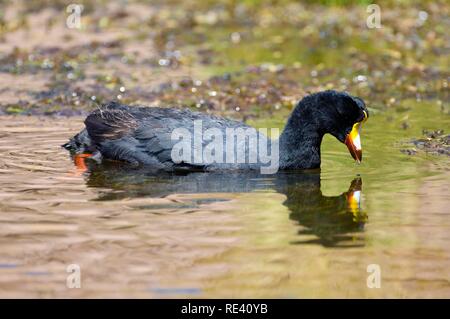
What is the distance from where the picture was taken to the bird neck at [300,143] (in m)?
10.0

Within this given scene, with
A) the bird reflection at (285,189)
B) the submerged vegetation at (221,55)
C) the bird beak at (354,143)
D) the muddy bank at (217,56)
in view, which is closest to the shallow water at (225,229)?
the bird reflection at (285,189)

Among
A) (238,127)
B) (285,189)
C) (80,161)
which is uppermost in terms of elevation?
(238,127)

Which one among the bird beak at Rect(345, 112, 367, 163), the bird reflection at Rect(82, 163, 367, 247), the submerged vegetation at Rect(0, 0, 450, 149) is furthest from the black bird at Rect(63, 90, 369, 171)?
the submerged vegetation at Rect(0, 0, 450, 149)

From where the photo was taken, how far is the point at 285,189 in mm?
9258

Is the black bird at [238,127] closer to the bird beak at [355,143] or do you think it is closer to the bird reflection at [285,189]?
the bird beak at [355,143]

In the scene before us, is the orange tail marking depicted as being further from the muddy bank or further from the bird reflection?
the muddy bank

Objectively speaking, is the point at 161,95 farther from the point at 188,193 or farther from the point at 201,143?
the point at 188,193

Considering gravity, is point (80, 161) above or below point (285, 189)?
above

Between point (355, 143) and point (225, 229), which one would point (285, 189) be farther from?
point (225, 229)

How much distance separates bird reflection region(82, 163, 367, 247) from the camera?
306 inches

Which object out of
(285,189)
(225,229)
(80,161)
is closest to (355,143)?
(285,189)

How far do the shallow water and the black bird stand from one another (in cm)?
18

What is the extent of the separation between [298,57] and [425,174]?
808cm

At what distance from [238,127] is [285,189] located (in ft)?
3.68
